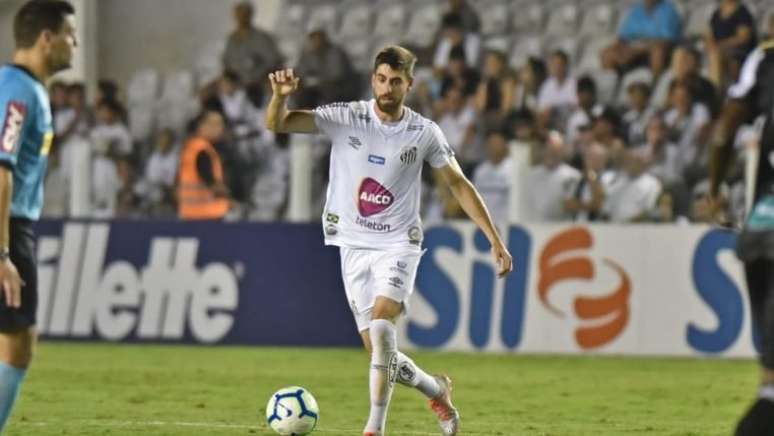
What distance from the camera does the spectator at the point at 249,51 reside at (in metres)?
21.1

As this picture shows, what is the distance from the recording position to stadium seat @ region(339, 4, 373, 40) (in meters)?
23.3

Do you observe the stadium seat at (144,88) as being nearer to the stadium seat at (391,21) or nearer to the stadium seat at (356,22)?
the stadium seat at (356,22)

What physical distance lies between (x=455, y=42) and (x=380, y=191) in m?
10.8

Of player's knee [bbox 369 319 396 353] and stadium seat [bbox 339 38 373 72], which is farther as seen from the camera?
stadium seat [bbox 339 38 373 72]

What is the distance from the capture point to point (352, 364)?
1600cm

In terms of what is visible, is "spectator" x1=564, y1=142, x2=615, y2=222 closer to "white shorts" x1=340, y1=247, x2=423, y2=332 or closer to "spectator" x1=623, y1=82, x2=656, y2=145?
"spectator" x1=623, y1=82, x2=656, y2=145

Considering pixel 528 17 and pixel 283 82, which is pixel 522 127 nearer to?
pixel 528 17

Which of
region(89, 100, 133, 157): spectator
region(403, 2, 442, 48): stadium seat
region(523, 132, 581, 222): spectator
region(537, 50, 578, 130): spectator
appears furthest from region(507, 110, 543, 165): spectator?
region(403, 2, 442, 48): stadium seat

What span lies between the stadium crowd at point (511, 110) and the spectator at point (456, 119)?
0.02m

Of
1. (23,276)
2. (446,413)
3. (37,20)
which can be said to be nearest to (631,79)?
(446,413)

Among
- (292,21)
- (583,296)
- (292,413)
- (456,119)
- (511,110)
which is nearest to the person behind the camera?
(292,413)

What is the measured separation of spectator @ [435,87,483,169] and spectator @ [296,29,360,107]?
4.51ft

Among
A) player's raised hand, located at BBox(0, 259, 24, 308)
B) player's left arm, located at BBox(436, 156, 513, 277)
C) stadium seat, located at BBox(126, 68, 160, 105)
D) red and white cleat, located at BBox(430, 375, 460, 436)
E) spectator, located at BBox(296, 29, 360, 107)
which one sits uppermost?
spectator, located at BBox(296, 29, 360, 107)

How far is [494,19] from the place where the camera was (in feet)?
72.6
